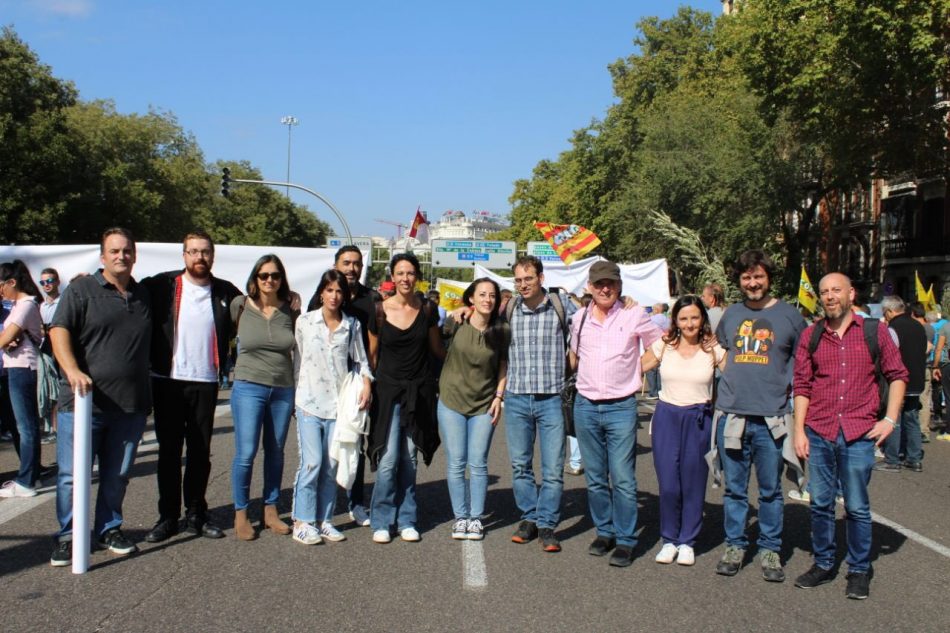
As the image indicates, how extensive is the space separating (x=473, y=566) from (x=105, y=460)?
237 cm

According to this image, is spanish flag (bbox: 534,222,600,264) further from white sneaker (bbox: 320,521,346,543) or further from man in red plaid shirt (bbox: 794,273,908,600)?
man in red plaid shirt (bbox: 794,273,908,600)

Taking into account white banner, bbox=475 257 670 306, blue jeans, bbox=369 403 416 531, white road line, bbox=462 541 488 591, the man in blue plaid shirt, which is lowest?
white road line, bbox=462 541 488 591

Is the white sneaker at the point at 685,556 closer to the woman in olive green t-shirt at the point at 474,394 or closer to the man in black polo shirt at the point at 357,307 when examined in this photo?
the woman in olive green t-shirt at the point at 474,394

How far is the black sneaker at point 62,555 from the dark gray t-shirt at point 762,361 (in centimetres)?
405

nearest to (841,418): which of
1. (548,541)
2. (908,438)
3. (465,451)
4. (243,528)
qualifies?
(548,541)

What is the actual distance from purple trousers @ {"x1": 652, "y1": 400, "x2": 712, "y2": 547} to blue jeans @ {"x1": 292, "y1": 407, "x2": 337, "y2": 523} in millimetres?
2166

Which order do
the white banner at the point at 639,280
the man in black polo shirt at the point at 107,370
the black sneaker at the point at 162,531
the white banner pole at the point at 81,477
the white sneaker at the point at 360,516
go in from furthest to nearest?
1. the white banner at the point at 639,280
2. the white sneaker at the point at 360,516
3. the black sneaker at the point at 162,531
4. the man in black polo shirt at the point at 107,370
5. the white banner pole at the point at 81,477

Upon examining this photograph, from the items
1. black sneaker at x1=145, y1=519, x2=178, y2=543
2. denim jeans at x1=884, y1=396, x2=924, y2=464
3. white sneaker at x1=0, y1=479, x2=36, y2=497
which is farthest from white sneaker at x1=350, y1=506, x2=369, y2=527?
denim jeans at x1=884, y1=396, x2=924, y2=464

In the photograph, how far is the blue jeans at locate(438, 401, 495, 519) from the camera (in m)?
6.18

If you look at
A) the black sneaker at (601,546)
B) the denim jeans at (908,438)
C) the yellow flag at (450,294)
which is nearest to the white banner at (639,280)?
the yellow flag at (450,294)

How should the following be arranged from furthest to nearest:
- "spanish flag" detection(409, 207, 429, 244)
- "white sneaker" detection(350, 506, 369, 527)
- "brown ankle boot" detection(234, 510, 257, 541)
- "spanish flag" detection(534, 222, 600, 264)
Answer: "spanish flag" detection(409, 207, 429, 244), "spanish flag" detection(534, 222, 600, 264), "white sneaker" detection(350, 506, 369, 527), "brown ankle boot" detection(234, 510, 257, 541)

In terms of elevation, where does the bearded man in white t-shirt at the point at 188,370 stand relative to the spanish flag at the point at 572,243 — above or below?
below

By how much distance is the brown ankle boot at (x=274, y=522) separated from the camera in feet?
20.6

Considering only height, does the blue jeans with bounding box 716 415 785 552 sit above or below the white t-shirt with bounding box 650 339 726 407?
below
